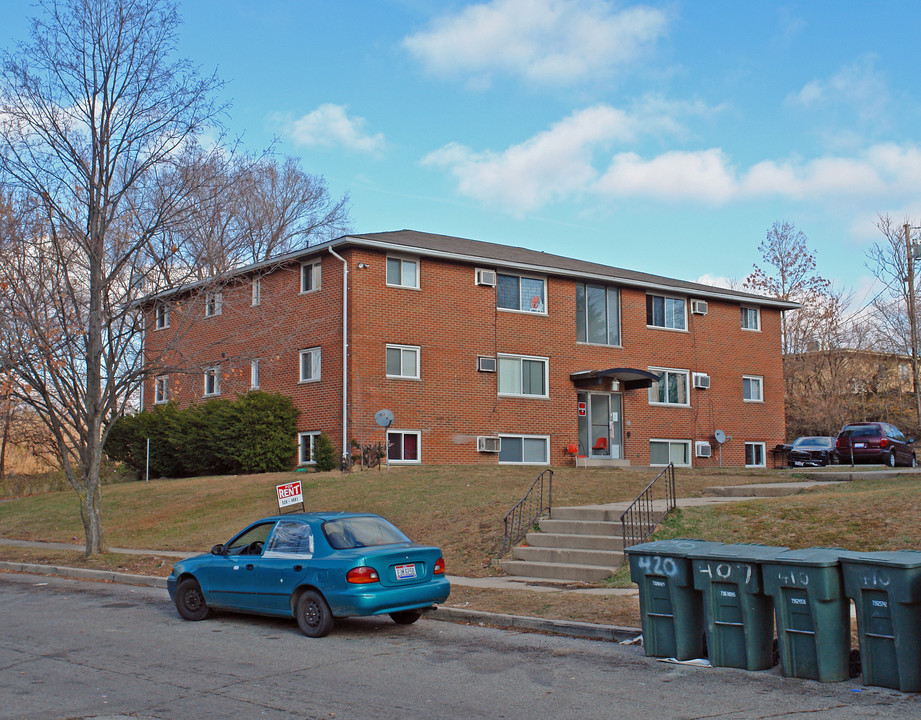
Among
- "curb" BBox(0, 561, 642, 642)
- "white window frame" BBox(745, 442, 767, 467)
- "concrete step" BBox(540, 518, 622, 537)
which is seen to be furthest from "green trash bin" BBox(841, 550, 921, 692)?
"white window frame" BBox(745, 442, 767, 467)

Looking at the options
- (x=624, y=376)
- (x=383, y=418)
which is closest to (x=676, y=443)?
(x=624, y=376)

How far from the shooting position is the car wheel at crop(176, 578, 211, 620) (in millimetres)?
11172

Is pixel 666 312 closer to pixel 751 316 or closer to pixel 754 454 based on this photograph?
pixel 751 316

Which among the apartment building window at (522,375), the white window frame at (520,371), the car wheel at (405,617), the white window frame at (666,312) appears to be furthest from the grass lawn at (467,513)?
the white window frame at (666,312)

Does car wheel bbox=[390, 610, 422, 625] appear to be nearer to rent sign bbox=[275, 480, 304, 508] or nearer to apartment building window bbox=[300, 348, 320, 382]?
rent sign bbox=[275, 480, 304, 508]

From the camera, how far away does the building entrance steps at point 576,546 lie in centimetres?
1330

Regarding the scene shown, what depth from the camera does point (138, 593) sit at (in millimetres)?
13859

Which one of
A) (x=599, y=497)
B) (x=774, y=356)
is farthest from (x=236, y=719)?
(x=774, y=356)

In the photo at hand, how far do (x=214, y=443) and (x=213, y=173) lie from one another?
11.7 metres

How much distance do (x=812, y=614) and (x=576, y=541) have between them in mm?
7122

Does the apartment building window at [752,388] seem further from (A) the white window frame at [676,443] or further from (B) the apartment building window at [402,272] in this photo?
(B) the apartment building window at [402,272]

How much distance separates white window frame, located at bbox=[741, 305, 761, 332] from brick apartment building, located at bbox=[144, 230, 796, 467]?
0.09 m

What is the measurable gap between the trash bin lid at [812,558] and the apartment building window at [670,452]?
2465 cm

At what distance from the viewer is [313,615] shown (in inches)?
392
